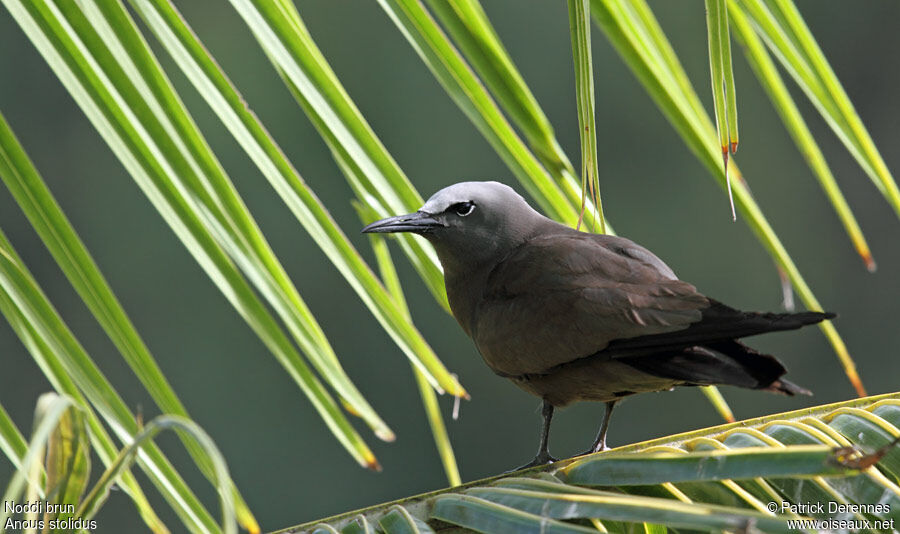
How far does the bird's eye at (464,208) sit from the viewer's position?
251 cm

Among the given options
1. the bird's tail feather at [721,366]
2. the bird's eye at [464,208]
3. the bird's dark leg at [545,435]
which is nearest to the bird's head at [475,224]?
the bird's eye at [464,208]

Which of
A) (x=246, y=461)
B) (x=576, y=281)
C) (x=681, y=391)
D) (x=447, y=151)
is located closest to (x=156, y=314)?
(x=246, y=461)

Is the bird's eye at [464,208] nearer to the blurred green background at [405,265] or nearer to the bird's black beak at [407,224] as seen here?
the bird's black beak at [407,224]

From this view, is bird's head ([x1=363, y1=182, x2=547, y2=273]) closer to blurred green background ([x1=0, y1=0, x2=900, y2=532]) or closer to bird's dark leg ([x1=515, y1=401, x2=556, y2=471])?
bird's dark leg ([x1=515, y1=401, x2=556, y2=471])

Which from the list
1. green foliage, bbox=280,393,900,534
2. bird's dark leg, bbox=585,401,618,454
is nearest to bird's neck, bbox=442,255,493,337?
bird's dark leg, bbox=585,401,618,454

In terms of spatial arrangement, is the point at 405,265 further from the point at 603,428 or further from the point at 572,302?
the point at 572,302

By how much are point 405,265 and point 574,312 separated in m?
9.66

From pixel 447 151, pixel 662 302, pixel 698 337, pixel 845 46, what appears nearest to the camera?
pixel 698 337

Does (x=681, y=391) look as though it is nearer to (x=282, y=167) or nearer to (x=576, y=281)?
(x=576, y=281)

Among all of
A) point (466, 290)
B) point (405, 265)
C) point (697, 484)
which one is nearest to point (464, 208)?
point (466, 290)

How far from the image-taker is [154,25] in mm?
1290

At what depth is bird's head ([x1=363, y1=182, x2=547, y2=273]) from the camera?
250 cm

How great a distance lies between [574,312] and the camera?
80.8 inches

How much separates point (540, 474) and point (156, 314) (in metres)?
11.7
